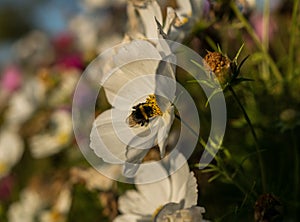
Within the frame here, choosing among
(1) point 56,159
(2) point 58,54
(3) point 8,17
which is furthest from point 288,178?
(3) point 8,17

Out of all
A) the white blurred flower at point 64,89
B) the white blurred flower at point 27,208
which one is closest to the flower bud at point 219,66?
the white blurred flower at point 27,208

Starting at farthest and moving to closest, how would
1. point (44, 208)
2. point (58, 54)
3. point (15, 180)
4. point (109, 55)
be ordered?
point (58, 54) → point (15, 180) → point (44, 208) → point (109, 55)

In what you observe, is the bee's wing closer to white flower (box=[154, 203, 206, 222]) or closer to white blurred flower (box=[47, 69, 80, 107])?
white flower (box=[154, 203, 206, 222])

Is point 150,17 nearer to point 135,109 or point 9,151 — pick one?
point 135,109

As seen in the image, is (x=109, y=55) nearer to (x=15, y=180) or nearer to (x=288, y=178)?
(x=288, y=178)

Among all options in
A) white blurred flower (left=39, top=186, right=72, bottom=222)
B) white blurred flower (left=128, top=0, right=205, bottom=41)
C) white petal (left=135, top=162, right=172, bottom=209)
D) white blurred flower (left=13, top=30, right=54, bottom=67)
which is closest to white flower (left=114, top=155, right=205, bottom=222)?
white petal (left=135, top=162, right=172, bottom=209)

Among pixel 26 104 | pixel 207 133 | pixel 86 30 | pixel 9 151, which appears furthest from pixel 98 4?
pixel 207 133

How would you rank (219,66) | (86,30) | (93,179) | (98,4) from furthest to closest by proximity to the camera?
(86,30), (98,4), (93,179), (219,66)
